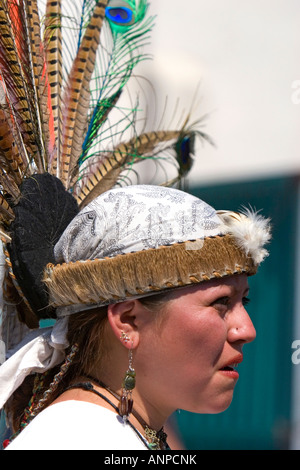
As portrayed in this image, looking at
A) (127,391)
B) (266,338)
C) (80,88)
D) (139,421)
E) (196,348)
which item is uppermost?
(80,88)

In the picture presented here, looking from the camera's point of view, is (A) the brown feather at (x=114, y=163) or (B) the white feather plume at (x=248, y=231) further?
(A) the brown feather at (x=114, y=163)

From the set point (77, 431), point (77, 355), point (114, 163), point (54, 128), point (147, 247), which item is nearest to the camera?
point (77, 431)

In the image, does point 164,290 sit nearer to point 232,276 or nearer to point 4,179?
point 232,276

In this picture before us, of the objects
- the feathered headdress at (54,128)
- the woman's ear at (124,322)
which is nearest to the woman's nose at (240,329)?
the woman's ear at (124,322)

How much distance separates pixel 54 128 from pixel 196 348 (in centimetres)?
96

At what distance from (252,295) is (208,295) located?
4.10m

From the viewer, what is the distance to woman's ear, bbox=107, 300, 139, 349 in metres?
1.81

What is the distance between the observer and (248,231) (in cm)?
182

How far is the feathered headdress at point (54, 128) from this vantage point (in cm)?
201

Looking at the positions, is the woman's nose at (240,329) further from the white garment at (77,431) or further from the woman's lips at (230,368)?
the white garment at (77,431)

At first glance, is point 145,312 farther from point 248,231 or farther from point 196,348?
point 248,231

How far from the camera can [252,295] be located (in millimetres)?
5789

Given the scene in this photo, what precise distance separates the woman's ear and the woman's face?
28mm

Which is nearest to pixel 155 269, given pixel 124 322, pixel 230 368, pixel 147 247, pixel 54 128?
pixel 147 247
